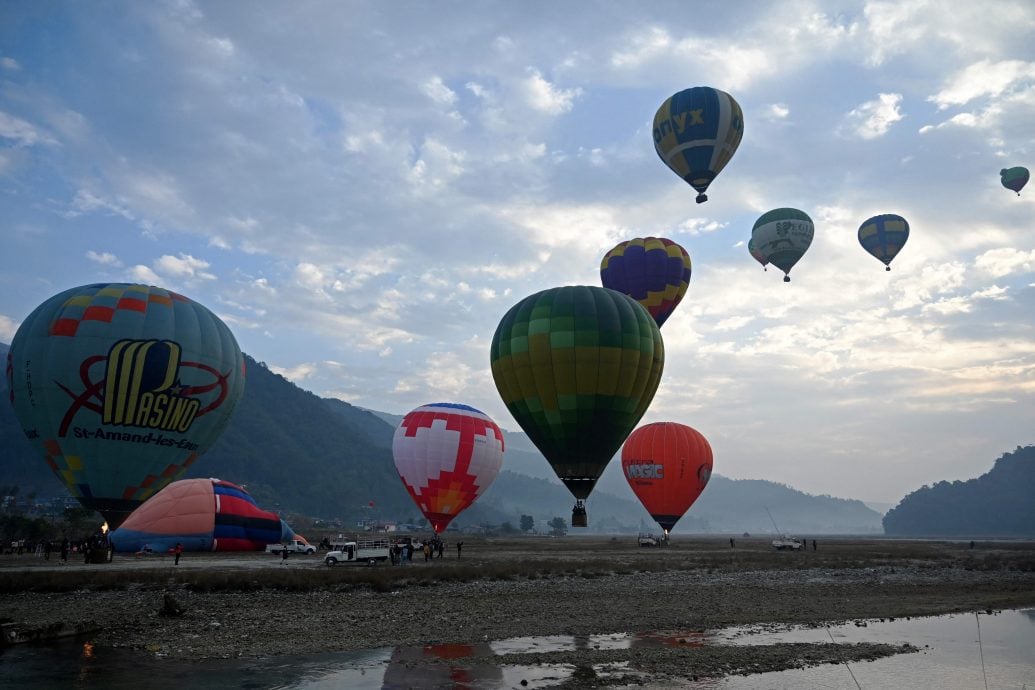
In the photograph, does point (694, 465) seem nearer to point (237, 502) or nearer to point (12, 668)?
point (237, 502)

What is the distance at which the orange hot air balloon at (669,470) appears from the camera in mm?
56938

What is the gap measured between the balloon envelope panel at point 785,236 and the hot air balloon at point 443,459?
31375 mm

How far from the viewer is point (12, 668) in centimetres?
1441

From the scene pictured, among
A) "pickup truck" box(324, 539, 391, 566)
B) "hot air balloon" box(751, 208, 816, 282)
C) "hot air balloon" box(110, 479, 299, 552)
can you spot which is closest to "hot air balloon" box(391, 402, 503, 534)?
"pickup truck" box(324, 539, 391, 566)

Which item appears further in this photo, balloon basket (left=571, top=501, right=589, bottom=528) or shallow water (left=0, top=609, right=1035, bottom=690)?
balloon basket (left=571, top=501, right=589, bottom=528)

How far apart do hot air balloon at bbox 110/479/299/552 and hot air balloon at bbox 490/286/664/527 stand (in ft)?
76.8

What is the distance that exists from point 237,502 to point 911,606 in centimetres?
4024

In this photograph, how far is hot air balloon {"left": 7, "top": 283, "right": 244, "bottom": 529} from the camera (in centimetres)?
3059

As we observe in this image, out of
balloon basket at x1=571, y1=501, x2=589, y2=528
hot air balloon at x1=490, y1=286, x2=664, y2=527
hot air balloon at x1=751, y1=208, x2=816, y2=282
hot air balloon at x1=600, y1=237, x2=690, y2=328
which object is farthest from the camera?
hot air balloon at x1=751, y1=208, x2=816, y2=282

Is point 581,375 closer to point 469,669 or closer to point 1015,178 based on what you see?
point 469,669

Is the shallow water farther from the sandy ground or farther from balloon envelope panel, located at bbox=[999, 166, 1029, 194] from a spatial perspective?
balloon envelope panel, located at bbox=[999, 166, 1029, 194]

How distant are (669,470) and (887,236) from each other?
33180mm

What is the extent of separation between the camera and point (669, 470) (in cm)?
5669

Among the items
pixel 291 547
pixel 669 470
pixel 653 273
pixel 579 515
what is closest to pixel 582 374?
pixel 579 515
